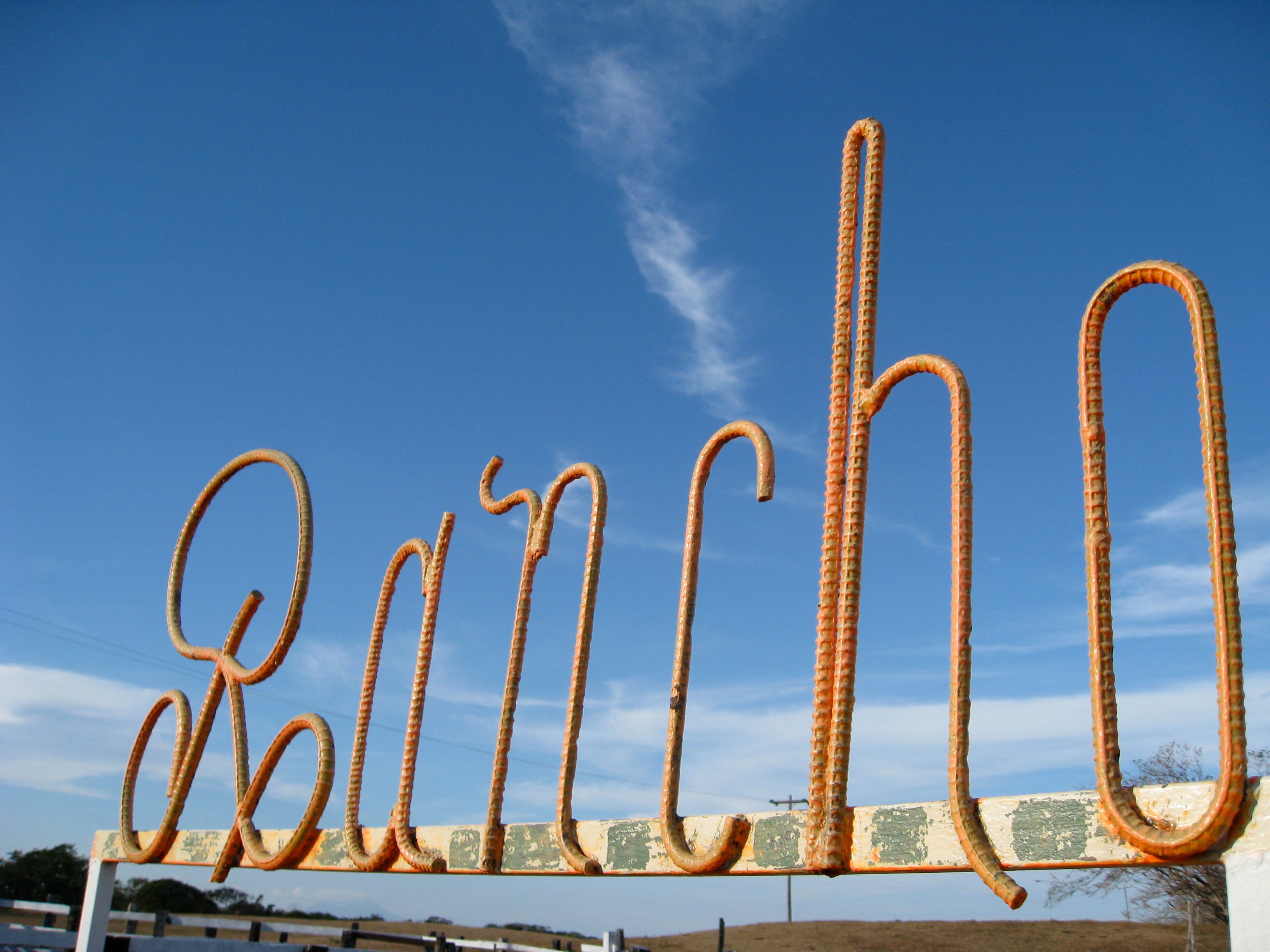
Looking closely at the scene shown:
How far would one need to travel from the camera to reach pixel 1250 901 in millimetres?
2730

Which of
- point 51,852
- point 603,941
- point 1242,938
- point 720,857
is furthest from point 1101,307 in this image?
point 51,852

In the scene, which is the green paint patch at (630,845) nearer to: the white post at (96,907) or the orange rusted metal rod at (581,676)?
the orange rusted metal rod at (581,676)

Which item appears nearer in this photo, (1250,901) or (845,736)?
(1250,901)

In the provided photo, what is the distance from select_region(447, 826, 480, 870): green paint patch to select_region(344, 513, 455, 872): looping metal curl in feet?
0.31

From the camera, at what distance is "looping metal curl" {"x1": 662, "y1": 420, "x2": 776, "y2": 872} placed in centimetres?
407

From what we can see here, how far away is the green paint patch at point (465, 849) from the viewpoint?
517cm

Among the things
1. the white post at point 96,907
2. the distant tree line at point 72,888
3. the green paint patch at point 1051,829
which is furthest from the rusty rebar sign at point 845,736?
the distant tree line at point 72,888

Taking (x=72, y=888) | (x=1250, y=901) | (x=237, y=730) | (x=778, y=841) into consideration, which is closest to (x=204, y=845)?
(x=237, y=730)

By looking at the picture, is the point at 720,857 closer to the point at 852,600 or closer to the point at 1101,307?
the point at 852,600

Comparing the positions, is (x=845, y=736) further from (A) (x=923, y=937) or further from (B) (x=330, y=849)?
(A) (x=923, y=937)

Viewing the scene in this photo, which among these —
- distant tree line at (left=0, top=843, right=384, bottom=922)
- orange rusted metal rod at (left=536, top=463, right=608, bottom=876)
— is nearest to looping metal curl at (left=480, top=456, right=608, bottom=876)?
orange rusted metal rod at (left=536, top=463, right=608, bottom=876)

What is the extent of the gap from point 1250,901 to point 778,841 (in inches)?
64.4

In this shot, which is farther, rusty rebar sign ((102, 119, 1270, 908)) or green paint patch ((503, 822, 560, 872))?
green paint patch ((503, 822, 560, 872))

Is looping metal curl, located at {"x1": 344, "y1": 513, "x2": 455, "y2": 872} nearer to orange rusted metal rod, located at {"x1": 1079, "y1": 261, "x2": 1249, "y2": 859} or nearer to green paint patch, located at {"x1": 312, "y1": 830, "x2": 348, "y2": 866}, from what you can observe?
green paint patch, located at {"x1": 312, "y1": 830, "x2": 348, "y2": 866}
